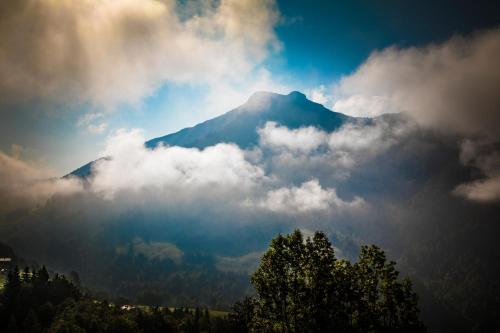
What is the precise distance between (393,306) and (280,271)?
13486 millimetres

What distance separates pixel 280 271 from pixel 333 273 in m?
6.28

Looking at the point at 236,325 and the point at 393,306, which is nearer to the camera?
the point at 393,306

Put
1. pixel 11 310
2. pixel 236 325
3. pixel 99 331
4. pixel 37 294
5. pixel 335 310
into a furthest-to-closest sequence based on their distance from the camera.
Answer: pixel 37 294, pixel 11 310, pixel 99 331, pixel 236 325, pixel 335 310

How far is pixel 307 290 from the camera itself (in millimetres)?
39094

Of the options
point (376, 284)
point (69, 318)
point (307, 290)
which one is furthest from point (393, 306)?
point (69, 318)

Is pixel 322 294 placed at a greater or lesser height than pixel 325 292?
lesser

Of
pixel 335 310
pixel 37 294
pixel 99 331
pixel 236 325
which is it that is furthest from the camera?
pixel 37 294

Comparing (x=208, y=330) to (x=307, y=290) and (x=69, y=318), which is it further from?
(x=307, y=290)

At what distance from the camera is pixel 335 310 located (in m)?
38.8

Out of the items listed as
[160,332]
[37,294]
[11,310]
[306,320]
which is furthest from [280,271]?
[37,294]

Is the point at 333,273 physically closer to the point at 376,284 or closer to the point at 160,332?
the point at 376,284

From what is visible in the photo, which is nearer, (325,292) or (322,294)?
(322,294)

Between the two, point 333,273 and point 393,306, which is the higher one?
point 333,273

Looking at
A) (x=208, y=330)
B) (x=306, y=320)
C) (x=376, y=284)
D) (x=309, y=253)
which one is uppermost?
(x=309, y=253)
